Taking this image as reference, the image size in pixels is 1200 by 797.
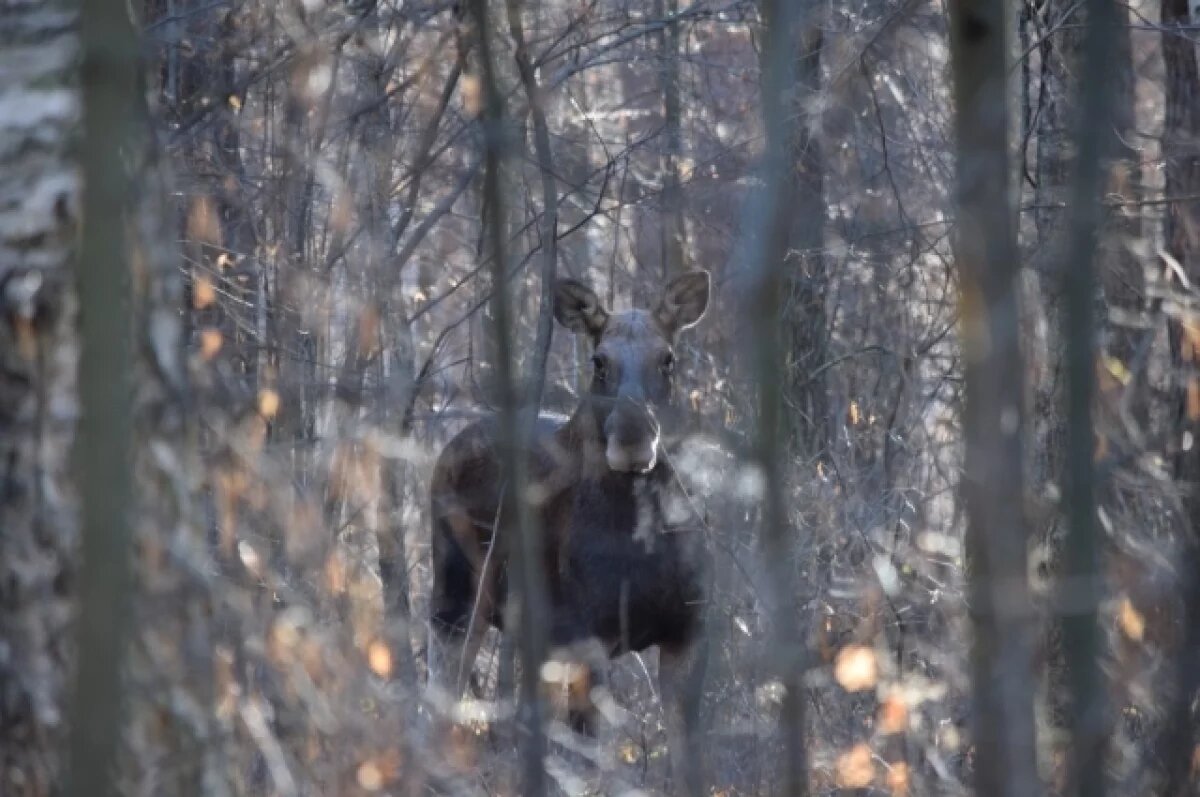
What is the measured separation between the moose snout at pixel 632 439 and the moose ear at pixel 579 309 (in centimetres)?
105

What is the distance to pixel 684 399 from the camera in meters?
10.5

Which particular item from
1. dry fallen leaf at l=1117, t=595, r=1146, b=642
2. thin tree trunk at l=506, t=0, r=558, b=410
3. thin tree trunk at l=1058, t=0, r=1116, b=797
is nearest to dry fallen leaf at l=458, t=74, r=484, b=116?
thin tree trunk at l=506, t=0, r=558, b=410

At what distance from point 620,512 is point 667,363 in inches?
31.2

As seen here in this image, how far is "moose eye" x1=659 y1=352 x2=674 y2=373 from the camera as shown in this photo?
29.2 ft

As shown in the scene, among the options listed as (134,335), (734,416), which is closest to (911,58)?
(734,416)

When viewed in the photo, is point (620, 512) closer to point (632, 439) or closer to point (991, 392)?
point (632, 439)

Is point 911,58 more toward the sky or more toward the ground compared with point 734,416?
more toward the sky

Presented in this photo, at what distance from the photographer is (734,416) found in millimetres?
9812

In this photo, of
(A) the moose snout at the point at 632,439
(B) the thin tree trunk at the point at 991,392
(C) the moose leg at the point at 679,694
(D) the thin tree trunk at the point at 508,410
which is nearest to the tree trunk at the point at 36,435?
(D) the thin tree trunk at the point at 508,410

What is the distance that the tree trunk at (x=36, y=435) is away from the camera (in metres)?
3.28

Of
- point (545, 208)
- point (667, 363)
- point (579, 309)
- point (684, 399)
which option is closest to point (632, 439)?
point (667, 363)

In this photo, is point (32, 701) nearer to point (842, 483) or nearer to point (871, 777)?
point (871, 777)

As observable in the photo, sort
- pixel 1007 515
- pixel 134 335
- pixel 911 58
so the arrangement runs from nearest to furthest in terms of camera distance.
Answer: pixel 1007 515 < pixel 134 335 < pixel 911 58

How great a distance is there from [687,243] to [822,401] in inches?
82.3
